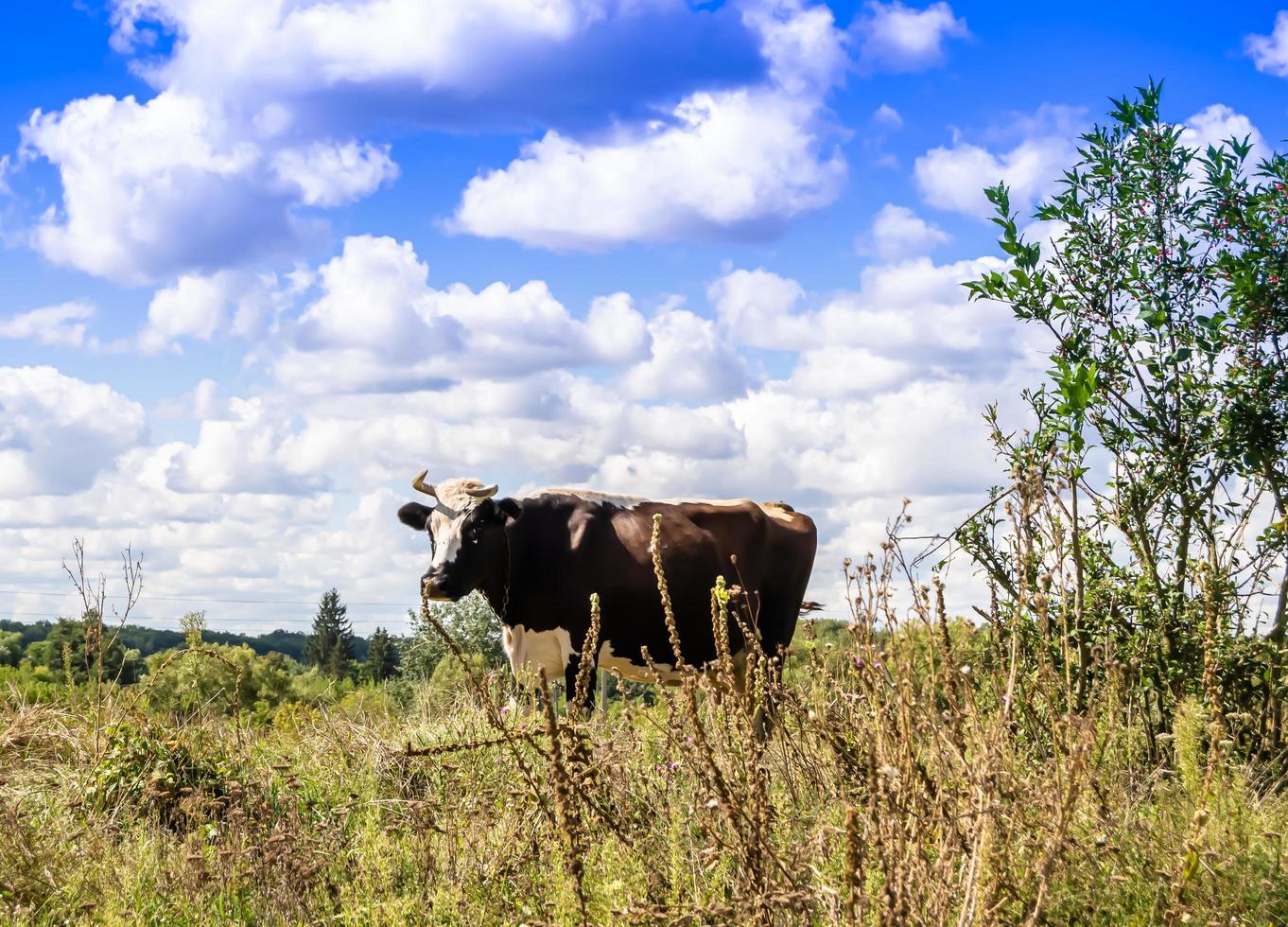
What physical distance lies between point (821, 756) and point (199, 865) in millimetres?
2438

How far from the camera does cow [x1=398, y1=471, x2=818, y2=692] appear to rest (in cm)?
1080

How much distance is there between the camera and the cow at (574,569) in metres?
10.8

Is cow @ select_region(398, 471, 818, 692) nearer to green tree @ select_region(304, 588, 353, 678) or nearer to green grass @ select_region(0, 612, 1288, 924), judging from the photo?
green grass @ select_region(0, 612, 1288, 924)

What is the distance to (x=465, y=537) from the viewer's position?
425 inches

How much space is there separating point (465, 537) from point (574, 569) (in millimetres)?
969

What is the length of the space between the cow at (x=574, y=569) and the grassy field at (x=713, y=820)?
3400mm

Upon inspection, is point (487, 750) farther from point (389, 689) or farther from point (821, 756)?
point (389, 689)

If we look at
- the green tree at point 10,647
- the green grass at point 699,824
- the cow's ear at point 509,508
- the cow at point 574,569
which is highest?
the cow's ear at point 509,508

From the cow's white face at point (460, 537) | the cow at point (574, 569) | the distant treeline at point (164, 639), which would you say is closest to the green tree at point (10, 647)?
the distant treeline at point (164, 639)

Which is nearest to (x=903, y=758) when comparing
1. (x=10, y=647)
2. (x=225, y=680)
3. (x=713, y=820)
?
(x=713, y=820)

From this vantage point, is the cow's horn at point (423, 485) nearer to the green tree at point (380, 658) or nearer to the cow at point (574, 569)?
the cow at point (574, 569)

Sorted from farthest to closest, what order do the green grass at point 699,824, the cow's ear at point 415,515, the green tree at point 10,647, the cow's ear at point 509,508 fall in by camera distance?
the green tree at point 10,647, the cow's ear at point 415,515, the cow's ear at point 509,508, the green grass at point 699,824

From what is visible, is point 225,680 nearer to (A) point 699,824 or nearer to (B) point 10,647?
(B) point 10,647

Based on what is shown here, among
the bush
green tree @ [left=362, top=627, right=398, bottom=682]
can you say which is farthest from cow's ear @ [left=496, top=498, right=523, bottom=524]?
green tree @ [left=362, top=627, right=398, bottom=682]
